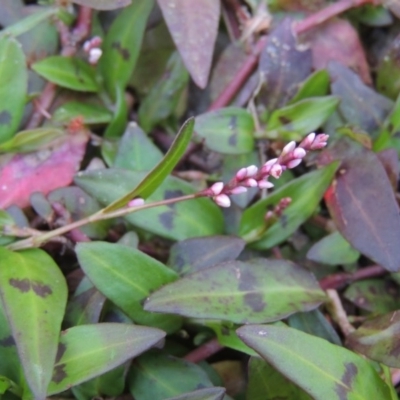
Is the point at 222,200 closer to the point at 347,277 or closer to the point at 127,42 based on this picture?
the point at 347,277

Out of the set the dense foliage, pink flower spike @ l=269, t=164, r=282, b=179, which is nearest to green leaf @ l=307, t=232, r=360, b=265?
the dense foliage

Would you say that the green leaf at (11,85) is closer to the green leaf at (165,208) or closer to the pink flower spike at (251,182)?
the green leaf at (165,208)

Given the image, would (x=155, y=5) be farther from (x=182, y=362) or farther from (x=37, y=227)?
(x=182, y=362)

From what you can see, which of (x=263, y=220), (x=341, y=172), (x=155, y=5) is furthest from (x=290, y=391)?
(x=155, y=5)

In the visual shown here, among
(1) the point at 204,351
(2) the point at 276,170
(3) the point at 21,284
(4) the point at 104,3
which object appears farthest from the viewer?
(4) the point at 104,3

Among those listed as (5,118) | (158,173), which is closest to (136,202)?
(158,173)

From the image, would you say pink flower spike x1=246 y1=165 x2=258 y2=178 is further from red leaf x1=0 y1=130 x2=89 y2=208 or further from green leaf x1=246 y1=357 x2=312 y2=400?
red leaf x1=0 y1=130 x2=89 y2=208
